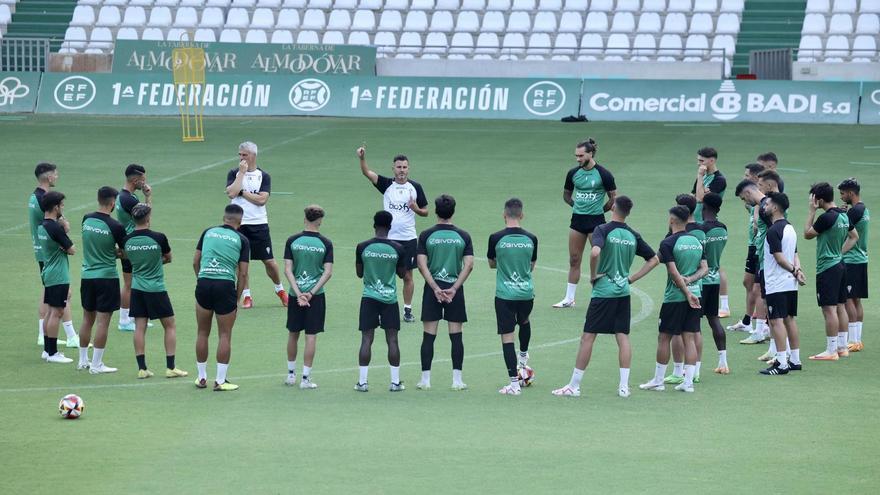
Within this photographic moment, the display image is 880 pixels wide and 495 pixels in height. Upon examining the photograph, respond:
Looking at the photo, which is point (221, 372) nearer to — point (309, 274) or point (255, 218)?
point (309, 274)

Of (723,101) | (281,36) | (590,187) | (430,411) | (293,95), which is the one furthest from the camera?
(281,36)

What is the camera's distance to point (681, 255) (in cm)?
1388

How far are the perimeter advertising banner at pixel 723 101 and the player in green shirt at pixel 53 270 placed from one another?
25432mm

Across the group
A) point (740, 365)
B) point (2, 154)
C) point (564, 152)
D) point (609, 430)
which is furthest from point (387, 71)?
point (609, 430)

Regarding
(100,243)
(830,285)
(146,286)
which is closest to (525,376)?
(830,285)

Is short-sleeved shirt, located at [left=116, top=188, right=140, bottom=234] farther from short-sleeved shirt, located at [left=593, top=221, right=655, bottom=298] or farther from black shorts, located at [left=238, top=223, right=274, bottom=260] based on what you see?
short-sleeved shirt, located at [left=593, top=221, right=655, bottom=298]

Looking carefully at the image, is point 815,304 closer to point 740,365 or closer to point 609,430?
point 740,365

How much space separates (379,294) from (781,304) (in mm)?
4601

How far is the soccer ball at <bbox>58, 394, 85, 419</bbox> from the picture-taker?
40.9 feet

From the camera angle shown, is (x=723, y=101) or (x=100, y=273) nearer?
(x=100, y=273)

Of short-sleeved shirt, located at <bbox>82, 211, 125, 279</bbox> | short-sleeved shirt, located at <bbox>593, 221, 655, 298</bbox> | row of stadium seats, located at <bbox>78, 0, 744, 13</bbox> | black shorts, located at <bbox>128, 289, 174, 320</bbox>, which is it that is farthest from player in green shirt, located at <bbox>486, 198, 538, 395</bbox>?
row of stadium seats, located at <bbox>78, 0, 744, 13</bbox>

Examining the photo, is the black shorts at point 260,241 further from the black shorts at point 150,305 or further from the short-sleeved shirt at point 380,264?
the short-sleeved shirt at point 380,264

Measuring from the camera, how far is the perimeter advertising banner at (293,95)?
130 feet

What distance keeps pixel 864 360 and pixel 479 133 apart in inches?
875
